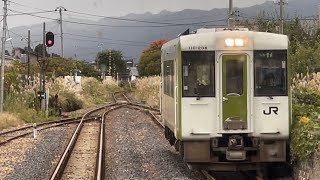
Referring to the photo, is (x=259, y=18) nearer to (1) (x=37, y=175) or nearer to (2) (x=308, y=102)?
(2) (x=308, y=102)

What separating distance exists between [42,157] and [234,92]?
6028mm

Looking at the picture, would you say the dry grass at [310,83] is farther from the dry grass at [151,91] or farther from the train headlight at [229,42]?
the dry grass at [151,91]

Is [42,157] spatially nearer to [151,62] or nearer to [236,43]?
[236,43]

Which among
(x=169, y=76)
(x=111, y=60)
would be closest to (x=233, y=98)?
(x=169, y=76)

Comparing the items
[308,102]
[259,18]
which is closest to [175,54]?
[308,102]

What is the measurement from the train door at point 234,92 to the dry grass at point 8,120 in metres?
14.5

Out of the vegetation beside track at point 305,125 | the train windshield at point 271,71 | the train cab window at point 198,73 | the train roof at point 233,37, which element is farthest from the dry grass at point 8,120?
the train windshield at point 271,71

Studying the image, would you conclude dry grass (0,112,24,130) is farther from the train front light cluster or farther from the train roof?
the train front light cluster

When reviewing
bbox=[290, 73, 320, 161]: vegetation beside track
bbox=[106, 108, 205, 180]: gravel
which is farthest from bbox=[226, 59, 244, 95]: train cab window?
bbox=[106, 108, 205, 180]: gravel

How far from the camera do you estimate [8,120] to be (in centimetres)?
2291

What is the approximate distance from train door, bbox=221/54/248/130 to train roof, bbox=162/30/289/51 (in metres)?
0.25

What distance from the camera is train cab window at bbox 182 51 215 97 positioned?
9617 mm

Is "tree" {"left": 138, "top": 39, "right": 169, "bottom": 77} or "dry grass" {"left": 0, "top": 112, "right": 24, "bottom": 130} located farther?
"tree" {"left": 138, "top": 39, "right": 169, "bottom": 77}

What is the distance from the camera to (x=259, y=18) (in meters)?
39.9
